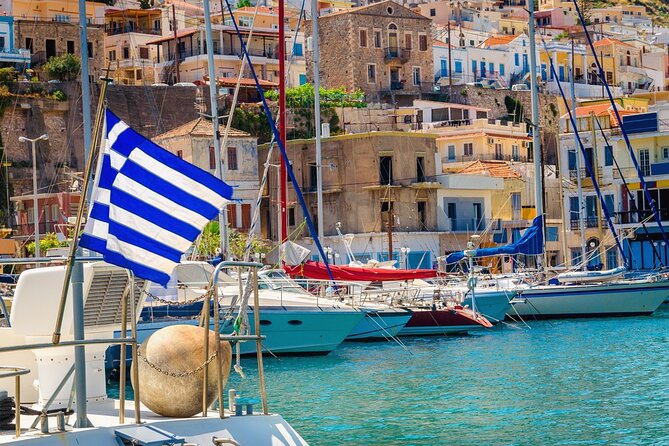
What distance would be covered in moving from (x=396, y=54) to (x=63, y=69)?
2396cm

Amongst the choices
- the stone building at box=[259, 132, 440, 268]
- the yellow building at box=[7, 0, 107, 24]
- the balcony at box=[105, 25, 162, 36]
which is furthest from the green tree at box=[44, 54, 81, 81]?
the balcony at box=[105, 25, 162, 36]

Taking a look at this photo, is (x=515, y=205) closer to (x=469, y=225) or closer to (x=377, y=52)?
(x=469, y=225)

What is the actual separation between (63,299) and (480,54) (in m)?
91.4

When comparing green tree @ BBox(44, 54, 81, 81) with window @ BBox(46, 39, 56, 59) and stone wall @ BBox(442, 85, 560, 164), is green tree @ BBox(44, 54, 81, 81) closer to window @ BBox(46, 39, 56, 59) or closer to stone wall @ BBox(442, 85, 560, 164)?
window @ BBox(46, 39, 56, 59)

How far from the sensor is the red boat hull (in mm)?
40250

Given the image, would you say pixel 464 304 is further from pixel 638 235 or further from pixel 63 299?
pixel 63 299

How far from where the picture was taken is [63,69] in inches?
2803

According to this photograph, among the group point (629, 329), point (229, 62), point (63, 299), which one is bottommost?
point (629, 329)

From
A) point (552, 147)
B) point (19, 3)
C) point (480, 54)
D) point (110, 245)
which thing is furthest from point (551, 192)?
point (110, 245)

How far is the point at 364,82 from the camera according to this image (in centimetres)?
8369

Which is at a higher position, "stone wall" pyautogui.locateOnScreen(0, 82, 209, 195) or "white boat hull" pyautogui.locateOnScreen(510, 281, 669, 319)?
"stone wall" pyautogui.locateOnScreen(0, 82, 209, 195)

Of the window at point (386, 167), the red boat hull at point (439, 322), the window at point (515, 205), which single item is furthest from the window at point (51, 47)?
the red boat hull at point (439, 322)

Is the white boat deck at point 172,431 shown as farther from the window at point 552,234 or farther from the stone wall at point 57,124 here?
the window at point 552,234

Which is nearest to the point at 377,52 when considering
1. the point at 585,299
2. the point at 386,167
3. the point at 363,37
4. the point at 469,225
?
the point at 363,37
